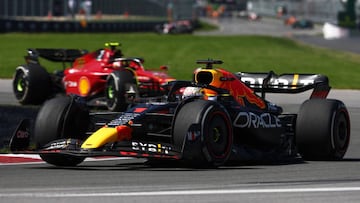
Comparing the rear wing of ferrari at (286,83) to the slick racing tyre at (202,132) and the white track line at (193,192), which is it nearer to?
the slick racing tyre at (202,132)

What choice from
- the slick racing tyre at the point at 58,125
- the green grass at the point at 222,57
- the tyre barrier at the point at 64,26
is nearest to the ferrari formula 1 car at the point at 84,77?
the green grass at the point at 222,57

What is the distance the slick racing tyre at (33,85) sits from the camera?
21.6m

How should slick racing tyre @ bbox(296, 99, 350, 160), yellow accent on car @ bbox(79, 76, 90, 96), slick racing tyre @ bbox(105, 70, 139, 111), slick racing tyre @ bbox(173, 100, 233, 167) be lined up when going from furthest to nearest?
yellow accent on car @ bbox(79, 76, 90, 96), slick racing tyre @ bbox(105, 70, 139, 111), slick racing tyre @ bbox(296, 99, 350, 160), slick racing tyre @ bbox(173, 100, 233, 167)

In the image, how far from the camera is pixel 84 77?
21469 millimetres

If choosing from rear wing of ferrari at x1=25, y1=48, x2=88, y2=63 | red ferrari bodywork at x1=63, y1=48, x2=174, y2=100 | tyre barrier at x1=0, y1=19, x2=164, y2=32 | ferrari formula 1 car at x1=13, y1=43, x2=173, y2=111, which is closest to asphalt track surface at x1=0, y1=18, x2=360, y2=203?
ferrari formula 1 car at x1=13, y1=43, x2=173, y2=111

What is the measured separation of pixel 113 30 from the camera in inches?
2987

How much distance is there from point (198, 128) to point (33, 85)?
11.9 m

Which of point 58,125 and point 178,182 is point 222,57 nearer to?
point 58,125

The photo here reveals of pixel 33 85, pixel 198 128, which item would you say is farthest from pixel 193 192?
pixel 33 85

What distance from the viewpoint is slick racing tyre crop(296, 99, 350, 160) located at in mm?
11453

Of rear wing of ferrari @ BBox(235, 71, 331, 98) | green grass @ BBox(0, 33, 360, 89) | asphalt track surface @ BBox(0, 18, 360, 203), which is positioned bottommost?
green grass @ BBox(0, 33, 360, 89)

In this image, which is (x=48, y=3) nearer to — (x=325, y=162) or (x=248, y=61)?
(x=248, y=61)

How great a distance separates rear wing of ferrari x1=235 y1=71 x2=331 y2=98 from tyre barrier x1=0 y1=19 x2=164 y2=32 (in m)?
52.0

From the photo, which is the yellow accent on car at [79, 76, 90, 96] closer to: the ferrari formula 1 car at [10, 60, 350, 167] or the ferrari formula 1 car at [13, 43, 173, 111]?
the ferrari formula 1 car at [13, 43, 173, 111]
